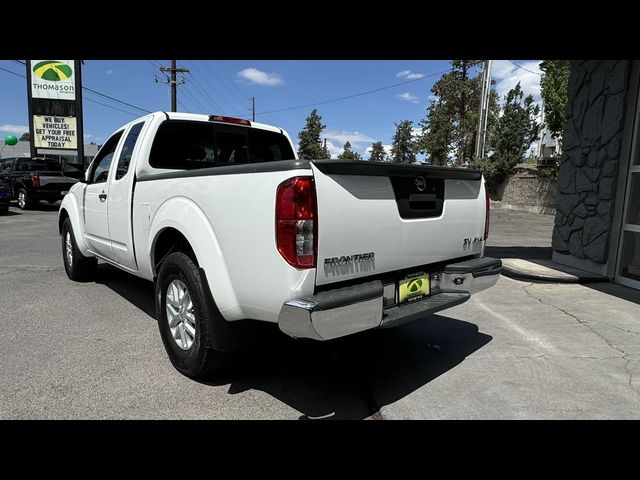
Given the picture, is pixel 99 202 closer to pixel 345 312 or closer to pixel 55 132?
pixel 345 312

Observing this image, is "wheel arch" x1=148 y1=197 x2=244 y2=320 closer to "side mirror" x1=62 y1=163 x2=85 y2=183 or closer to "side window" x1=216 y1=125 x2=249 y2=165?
"side window" x1=216 y1=125 x2=249 y2=165

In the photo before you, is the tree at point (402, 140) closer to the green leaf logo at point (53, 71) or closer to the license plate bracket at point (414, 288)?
the green leaf logo at point (53, 71)

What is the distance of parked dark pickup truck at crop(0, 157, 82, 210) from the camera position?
16.3m

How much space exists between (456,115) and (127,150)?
31.8 meters

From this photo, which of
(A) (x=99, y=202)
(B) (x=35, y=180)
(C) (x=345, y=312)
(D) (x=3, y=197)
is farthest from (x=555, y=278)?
(B) (x=35, y=180)

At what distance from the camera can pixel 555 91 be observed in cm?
2194

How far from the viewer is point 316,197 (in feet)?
7.87

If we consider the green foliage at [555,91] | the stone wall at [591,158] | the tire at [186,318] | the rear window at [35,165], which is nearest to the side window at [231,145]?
the tire at [186,318]

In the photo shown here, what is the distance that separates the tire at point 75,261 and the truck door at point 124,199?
1624 mm
